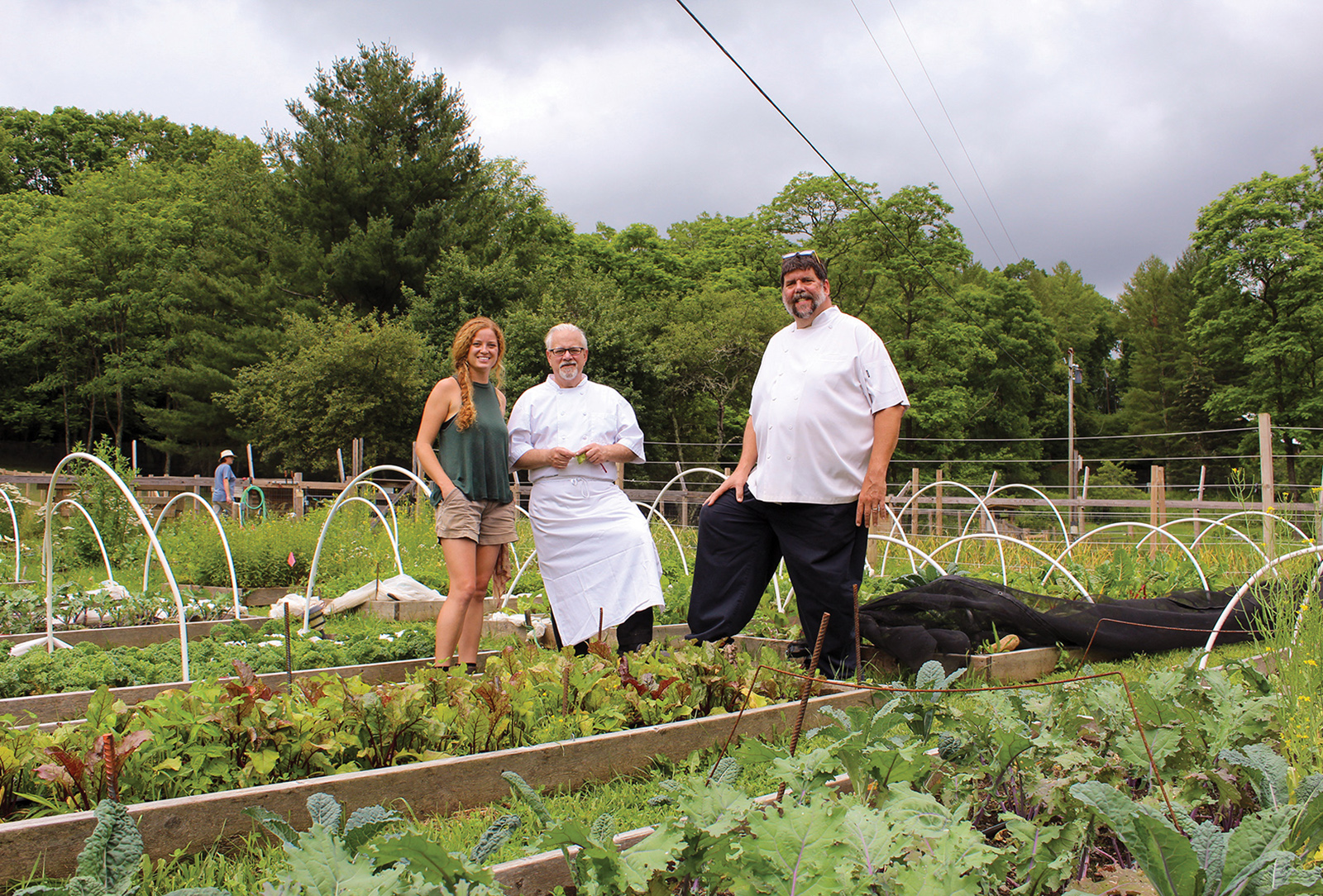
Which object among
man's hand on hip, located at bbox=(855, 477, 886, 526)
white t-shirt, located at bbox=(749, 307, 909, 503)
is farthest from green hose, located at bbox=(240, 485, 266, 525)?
man's hand on hip, located at bbox=(855, 477, 886, 526)

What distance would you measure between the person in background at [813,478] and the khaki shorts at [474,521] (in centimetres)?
86

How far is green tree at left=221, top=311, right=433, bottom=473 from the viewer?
20.2 metres

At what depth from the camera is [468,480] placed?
3395 millimetres

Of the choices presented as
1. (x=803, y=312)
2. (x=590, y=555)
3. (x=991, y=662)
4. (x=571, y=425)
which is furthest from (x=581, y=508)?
(x=991, y=662)

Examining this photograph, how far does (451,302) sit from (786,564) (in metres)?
21.3

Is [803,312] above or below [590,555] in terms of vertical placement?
above

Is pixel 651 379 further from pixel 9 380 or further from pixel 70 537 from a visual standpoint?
pixel 9 380

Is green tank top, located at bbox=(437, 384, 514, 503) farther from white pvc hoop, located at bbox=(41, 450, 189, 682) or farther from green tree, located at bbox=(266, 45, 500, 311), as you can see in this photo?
green tree, located at bbox=(266, 45, 500, 311)

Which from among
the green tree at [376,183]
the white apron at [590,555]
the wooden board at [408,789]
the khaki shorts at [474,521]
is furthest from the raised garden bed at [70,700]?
the green tree at [376,183]

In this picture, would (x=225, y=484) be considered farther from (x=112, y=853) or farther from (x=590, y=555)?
(x=112, y=853)

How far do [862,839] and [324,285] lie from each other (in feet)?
83.6

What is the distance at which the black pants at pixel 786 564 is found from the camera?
10.3 feet

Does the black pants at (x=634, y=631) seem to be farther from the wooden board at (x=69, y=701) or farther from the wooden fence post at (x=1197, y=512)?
the wooden fence post at (x=1197, y=512)

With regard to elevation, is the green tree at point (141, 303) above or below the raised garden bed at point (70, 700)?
above
